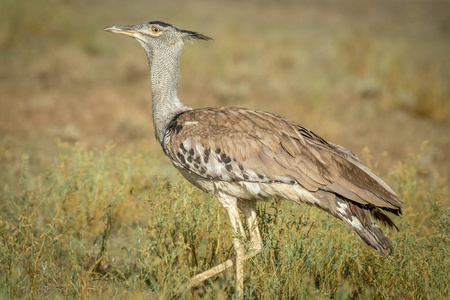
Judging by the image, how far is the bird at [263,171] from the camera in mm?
3262

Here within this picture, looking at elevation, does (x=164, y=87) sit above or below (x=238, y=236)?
above

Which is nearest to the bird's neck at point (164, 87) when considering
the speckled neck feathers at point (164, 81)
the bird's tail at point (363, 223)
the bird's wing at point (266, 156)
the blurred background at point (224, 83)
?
the speckled neck feathers at point (164, 81)

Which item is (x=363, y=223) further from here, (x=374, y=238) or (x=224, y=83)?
(x=224, y=83)

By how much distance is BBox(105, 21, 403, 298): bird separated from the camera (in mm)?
3262

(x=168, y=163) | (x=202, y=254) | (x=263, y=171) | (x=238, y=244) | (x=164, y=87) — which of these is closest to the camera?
(x=263, y=171)

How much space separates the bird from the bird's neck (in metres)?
0.13

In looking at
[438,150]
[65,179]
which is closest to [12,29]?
[65,179]

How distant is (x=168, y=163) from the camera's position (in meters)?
6.45

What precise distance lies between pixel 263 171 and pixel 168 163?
3.22 metres

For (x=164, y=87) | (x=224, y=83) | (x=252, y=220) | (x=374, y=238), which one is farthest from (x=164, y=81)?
(x=224, y=83)

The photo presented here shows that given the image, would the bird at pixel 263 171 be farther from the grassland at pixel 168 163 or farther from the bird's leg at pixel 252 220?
Result: the grassland at pixel 168 163

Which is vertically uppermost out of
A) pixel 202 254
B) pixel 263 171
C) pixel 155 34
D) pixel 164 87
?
pixel 155 34

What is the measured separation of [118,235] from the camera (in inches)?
185

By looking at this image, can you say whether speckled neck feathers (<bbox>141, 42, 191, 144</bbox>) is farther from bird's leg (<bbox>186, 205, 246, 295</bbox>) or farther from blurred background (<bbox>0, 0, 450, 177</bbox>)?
blurred background (<bbox>0, 0, 450, 177</bbox>)
